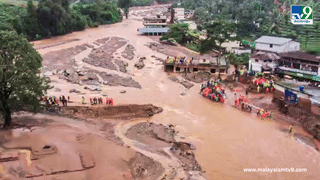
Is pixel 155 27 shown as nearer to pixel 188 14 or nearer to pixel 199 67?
pixel 188 14

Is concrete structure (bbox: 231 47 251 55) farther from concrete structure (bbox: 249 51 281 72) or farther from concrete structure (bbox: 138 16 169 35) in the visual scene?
concrete structure (bbox: 138 16 169 35)

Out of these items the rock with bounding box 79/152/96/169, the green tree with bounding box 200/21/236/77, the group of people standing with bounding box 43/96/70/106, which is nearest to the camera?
the rock with bounding box 79/152/96/169

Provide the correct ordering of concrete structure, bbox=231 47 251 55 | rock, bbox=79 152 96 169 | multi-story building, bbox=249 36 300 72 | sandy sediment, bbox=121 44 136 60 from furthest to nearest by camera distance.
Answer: sandy sediment, bbox=121 44 136 60, concrete structure, bbox=231 47 251 55, multi-story building, bbox=249 36 300 72, rock, bbox=79 152 96 169

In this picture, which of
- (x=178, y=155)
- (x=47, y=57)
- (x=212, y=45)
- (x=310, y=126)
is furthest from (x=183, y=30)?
(x=178, y=155)

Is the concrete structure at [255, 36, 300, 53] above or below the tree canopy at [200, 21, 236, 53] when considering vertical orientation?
below

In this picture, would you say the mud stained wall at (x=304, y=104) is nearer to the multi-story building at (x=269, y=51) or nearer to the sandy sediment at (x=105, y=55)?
the multi-story building at (x=269, y=51)

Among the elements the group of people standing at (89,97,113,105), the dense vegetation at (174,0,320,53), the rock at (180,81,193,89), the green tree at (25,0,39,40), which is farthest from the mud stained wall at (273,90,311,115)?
the green tree at (25,0,39,40)

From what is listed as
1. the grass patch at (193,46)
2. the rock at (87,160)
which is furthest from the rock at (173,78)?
the rock at (87,160)

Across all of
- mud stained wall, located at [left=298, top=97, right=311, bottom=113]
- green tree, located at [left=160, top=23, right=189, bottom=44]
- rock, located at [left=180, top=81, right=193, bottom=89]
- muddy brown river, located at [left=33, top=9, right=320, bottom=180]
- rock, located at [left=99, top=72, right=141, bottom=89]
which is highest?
green tree, located at [left=160, top=23, right=189, bottom=44]

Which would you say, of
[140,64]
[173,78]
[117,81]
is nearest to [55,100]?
[117,81]
